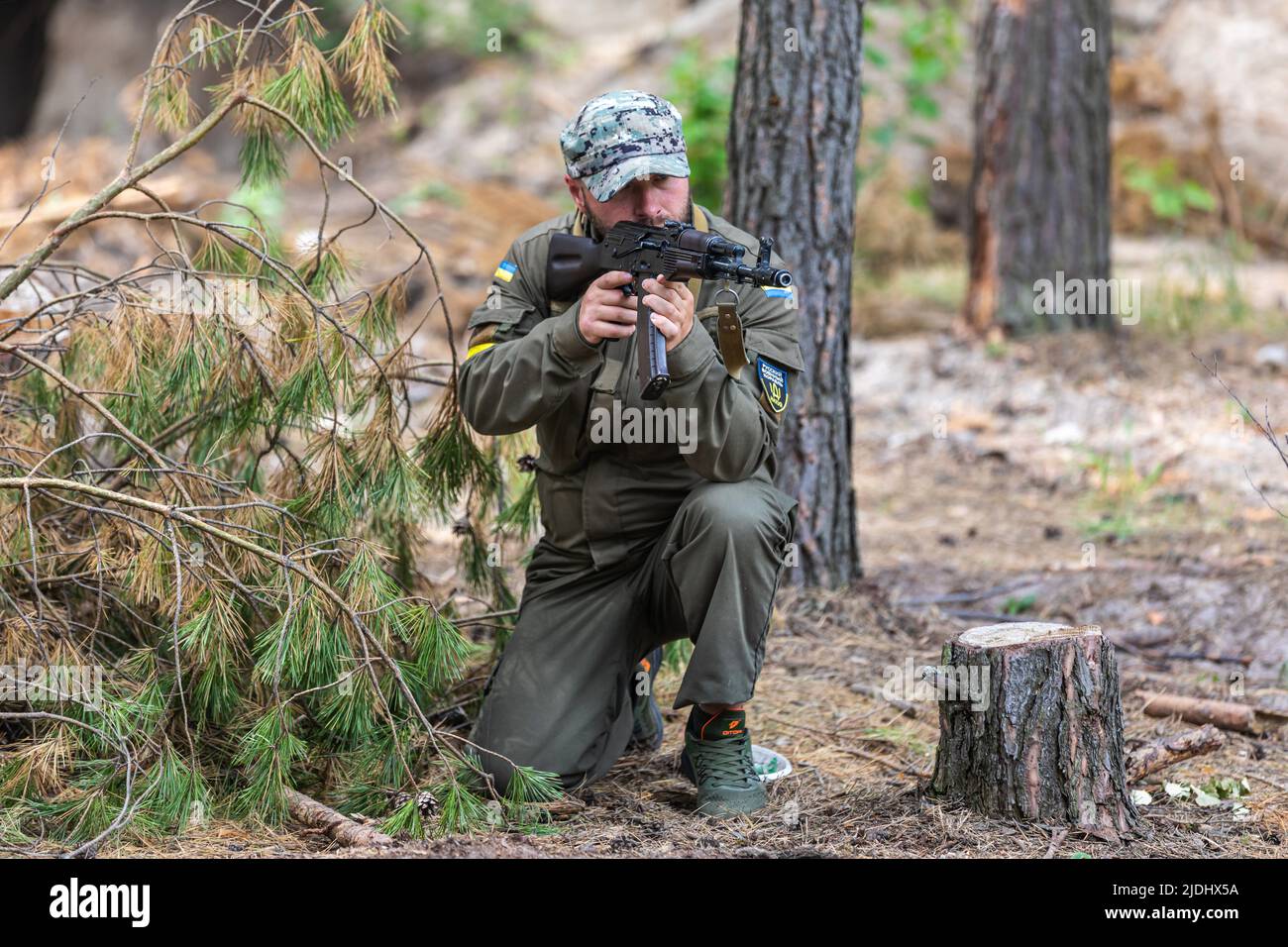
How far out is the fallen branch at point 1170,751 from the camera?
2.86 m

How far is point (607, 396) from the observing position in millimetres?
2846

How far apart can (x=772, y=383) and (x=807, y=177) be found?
127cm

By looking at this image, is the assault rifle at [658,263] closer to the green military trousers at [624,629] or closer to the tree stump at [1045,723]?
the green military trousers at [624,629]

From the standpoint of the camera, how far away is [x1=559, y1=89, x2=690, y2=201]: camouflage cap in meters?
2.69

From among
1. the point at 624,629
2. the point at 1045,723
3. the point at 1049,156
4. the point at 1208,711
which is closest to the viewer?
the point at 1045,723

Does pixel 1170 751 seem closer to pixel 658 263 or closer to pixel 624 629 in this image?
pixel 624 629

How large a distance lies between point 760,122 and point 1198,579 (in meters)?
2.12

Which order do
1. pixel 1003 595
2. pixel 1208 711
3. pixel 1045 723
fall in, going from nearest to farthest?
pixel 1045 723
pixel 1208 711
pixel 1003 595

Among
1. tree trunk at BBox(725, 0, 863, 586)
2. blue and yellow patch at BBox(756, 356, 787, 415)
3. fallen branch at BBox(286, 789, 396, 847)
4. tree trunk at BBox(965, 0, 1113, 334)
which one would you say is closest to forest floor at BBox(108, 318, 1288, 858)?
fallen branch at BBox(286, 789, 396, 847)

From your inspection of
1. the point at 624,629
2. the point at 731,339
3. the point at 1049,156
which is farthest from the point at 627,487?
the point at 1049,156

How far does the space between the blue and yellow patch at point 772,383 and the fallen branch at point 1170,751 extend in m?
1.13

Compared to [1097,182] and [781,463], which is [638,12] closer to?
[1097,182]

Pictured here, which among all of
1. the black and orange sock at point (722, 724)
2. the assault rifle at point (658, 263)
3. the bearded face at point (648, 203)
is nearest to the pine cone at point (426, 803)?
the black and orange sock at point (722, 724)

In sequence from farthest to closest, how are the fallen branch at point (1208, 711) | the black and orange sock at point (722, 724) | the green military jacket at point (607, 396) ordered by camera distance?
the fallen branch at point (1208, 711) < the black and orange sock at point (722, 724) < the green military jacket at point (607, 396)
